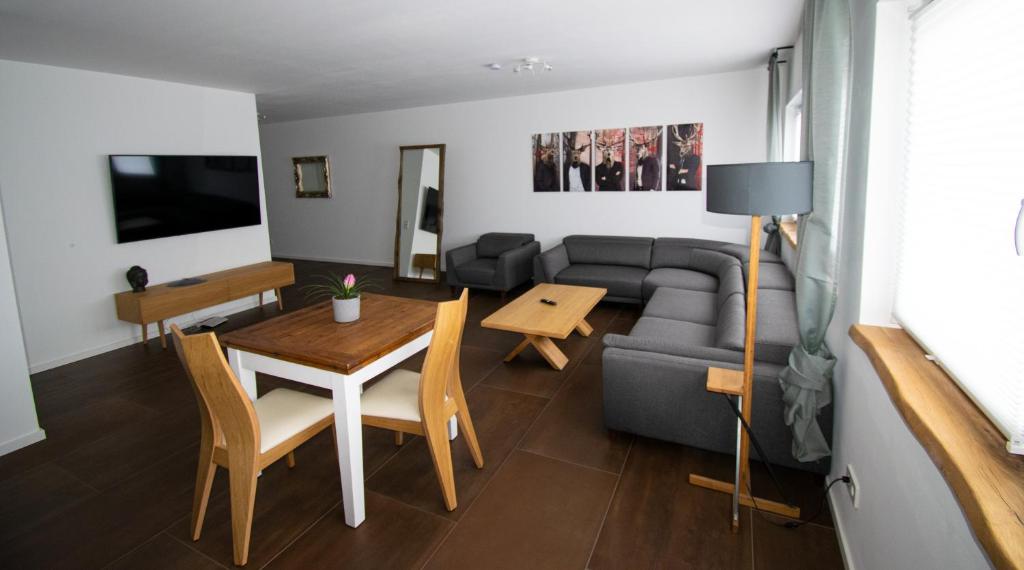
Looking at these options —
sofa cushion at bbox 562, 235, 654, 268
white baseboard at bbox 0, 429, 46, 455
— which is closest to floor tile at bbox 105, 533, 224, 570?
white baseboard at bbox 0, 429, 46, 455

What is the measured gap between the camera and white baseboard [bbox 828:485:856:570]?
1880 mm

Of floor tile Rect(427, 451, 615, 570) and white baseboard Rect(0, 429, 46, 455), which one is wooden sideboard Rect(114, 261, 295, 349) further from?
floor tile Rect(427, 451, 615, 570)

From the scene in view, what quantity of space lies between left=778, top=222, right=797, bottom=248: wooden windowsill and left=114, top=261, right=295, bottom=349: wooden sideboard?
517 cm

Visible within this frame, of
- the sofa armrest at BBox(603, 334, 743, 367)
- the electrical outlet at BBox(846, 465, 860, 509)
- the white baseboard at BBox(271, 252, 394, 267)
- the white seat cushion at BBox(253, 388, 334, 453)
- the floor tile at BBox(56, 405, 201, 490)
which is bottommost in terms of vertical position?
the floor tile at BBox(56, 405, 201, 490)

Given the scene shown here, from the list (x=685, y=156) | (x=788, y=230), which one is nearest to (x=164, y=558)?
(x=788, y=230)

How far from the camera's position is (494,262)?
6496 mm

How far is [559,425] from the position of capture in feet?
10.0

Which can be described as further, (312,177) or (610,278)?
(312,177)

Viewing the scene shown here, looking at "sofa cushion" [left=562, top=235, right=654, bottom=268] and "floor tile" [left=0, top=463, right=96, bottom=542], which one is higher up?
"sofa cushion" [left=562, top=235, right=654, bottom=268]

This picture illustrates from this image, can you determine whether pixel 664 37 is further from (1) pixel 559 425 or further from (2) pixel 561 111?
(1) pixel 559 425

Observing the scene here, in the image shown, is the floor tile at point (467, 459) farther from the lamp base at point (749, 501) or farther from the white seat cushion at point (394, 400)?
the lamp base at point (749, 501)

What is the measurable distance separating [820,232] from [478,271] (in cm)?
447

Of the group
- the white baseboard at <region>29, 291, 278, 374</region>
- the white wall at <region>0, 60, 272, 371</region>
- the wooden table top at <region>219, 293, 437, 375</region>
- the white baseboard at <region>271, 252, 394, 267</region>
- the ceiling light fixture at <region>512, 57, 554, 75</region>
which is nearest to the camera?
the wooden table top at <region>219, 293, 437, 375</region>

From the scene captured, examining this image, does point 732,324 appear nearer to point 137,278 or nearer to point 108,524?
point 108,524
